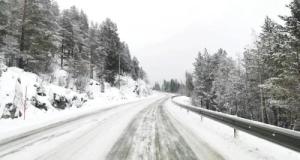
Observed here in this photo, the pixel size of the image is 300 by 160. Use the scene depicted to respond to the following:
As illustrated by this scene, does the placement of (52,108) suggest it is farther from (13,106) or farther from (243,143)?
(243,143)

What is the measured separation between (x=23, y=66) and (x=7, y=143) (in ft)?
62.9

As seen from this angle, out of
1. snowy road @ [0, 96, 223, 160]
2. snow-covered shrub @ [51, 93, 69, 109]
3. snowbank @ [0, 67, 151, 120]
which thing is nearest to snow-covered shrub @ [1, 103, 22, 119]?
snowbank @ [0, 67, 151, 120]

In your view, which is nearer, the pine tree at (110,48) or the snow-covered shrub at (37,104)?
the snow-covered shrub at (37,104)

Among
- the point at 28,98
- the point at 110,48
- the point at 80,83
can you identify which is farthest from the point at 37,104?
the point at 110,48

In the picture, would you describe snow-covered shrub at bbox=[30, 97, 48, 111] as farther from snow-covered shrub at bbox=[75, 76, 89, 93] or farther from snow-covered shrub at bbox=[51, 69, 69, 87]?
snow-covered shrub at bbox=[75, 76, 89, 93]

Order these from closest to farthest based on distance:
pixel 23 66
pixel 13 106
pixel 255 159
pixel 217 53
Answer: pixel 255 159, pixel 13 106, pixel 23 66, pixel 217 53

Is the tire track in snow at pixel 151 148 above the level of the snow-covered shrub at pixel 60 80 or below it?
below

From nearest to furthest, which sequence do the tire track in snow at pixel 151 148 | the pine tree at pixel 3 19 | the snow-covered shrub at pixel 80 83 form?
1. the tire track in snow at pixel 151 148
2. the pine tree at pixel 3 19
3. the snow-covered shrub at pixel 80 83

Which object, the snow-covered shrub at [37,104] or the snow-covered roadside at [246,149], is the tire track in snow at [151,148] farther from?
the snow-covered shrub at [37,104]

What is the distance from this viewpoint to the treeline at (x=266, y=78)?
17.3 meters

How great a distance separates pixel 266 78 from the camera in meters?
25.5

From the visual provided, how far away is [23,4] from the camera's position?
2167cm

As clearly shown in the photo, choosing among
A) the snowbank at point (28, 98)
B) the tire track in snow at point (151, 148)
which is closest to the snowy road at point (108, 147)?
the tire track in snow at point (151, 148)

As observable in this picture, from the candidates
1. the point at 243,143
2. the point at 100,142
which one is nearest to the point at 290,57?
the point at 243,143
